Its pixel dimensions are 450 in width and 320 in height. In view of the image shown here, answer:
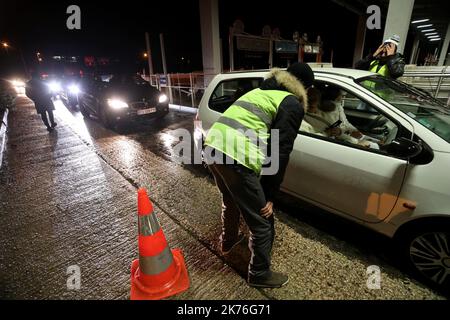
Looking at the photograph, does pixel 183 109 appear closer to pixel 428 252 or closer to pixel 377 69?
pixel 377 69

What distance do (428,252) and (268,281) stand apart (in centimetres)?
128

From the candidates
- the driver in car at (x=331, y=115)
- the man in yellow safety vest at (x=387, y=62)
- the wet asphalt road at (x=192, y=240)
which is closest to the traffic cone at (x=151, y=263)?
the wet asphalt road at (x=192, y=240)

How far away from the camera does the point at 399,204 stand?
6.37 ft

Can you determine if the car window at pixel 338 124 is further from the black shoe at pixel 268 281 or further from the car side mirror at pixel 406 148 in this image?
the black shoe at pixel 268 281

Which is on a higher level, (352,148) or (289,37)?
(289,37)

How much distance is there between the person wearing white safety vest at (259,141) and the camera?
1.68 meters

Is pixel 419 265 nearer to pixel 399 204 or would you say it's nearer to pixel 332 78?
pixel 399 204

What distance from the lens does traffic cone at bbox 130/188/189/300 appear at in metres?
1.92

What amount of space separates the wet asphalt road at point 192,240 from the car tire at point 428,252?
0.11 meters

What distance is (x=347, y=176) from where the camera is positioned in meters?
2.21

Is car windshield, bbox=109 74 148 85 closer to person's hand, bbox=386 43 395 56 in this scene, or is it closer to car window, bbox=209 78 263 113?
car window, bbox=209 78 263 113

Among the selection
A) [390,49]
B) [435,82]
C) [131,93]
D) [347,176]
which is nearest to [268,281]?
[347,176]
